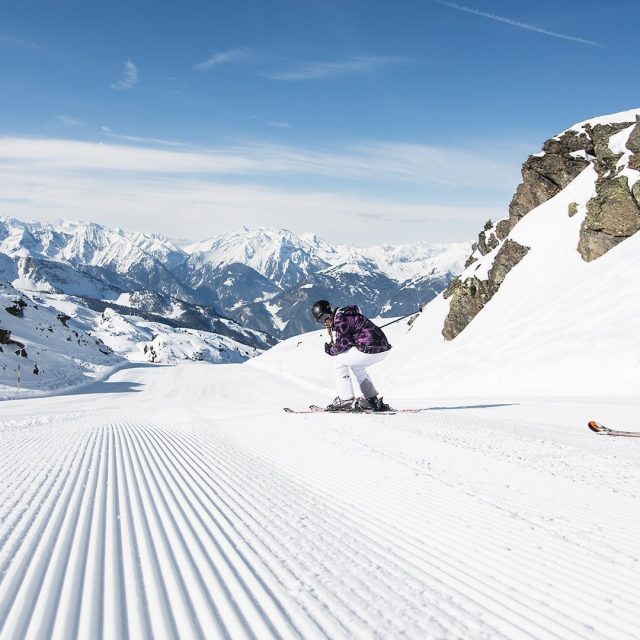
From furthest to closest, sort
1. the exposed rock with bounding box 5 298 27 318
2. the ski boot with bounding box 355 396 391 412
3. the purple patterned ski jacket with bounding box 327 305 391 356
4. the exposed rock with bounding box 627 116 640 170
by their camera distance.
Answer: the exposed rock with bounding box 5 298 27 318 → the exposed rock with bounding box 627 116 640 170 → the ski boot with bounding box 355 396 391 412 → the purple patterned ski jacket with bounding box 327 305 391 356

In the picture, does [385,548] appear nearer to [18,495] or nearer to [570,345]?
[18,495]

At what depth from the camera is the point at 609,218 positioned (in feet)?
100

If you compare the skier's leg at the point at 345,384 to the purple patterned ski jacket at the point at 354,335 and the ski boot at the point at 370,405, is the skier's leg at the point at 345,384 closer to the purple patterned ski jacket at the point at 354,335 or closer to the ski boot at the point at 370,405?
the ski boot at the point at 370,405

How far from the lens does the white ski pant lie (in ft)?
44.5

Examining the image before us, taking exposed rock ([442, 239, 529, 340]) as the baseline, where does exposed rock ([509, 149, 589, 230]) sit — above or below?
above

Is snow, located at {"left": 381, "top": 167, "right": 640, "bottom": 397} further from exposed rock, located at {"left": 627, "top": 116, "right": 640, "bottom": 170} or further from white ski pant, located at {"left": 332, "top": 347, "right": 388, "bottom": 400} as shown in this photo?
white ski pant, located at {"left": 332, "top": 347, "right": 388, "bottom": 400}

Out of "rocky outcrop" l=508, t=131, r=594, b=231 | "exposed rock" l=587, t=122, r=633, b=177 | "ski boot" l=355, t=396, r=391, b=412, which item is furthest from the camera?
"rocky outcrop" l=508, t=131, r=594, b=231

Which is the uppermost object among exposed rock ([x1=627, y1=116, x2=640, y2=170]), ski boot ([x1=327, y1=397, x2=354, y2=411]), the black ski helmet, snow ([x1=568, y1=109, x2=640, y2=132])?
snow ([x1=568, y1=109, x2=640, y2=132])

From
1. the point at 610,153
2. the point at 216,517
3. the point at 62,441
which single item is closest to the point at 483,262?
the point at 610,153

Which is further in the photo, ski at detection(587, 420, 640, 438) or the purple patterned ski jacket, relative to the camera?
the purple patterned ski jacket

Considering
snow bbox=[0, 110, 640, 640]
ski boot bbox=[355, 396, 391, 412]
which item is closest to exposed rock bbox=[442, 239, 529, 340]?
snow bbox=[0, 110, 640, 640]

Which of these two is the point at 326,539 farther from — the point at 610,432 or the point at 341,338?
the point at 341,338

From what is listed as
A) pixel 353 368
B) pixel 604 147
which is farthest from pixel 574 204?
pixel 353 368

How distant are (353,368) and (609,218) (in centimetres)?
2371
